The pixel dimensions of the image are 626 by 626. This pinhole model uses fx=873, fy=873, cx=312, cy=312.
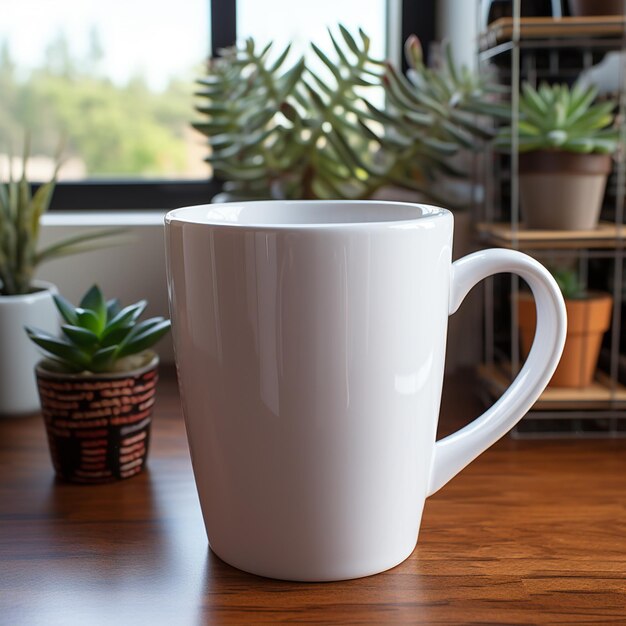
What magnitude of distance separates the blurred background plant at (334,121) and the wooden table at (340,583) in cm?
28

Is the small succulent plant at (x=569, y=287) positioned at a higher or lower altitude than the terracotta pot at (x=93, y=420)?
higher

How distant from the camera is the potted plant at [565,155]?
65 centimetres

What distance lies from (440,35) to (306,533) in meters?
0.73

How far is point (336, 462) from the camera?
39cm

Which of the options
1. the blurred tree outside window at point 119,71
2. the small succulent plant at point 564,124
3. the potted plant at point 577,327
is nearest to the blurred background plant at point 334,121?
the small succulent plant at point 564,124

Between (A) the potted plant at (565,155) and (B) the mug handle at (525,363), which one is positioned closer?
(B) the mug handle at (525,363)

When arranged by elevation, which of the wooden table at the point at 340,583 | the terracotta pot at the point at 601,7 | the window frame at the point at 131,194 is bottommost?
the wooden table at the point at 340,583

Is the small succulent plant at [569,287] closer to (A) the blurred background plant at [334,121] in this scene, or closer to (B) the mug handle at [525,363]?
(A) the blurred background plant at [334,121]

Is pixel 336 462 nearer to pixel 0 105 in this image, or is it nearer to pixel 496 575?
pixel 496 575

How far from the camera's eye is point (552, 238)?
64 cm

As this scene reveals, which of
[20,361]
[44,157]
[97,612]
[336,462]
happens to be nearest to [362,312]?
[336,462]

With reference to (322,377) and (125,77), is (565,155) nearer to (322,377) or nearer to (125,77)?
(322,377)

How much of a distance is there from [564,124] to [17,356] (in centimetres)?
47

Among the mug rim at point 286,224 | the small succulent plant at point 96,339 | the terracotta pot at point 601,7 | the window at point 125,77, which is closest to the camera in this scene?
the mug rim at point 286,224
